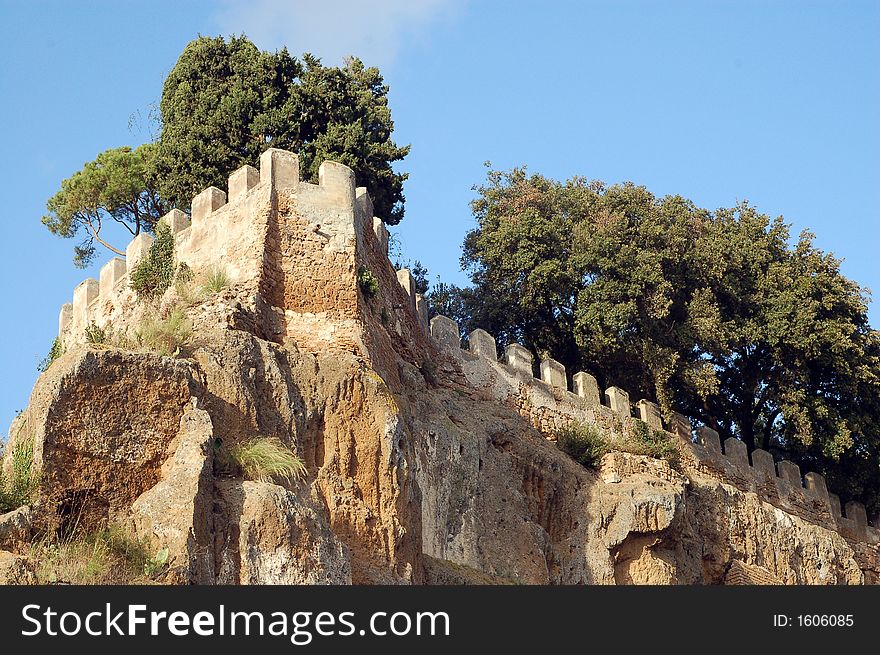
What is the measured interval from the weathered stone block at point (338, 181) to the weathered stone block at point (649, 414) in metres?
8.98

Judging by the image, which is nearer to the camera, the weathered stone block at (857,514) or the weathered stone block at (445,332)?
the weathered stone block at (445,332)

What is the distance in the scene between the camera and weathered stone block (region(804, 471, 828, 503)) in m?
36.9

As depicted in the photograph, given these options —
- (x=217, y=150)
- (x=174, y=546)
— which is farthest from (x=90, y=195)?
(x=174, y=546)

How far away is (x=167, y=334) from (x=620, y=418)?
40.1 feet

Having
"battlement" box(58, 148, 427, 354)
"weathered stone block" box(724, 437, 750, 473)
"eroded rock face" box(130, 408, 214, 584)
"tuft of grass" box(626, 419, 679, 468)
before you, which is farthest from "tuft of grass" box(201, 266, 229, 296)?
"weathered stone block" box(724, 437, 750, 473)

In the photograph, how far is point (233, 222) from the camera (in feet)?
85.0

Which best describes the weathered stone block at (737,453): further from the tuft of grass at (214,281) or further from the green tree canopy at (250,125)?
the tuft of grass at (214,281)

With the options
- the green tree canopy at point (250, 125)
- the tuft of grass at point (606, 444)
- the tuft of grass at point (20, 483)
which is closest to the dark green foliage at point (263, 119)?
the green tree canopy at point (250, 125)

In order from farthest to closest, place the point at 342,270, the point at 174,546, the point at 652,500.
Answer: the point at 652,500, the point at 342,270, the point at 174,546

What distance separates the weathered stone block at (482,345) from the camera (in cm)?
3062

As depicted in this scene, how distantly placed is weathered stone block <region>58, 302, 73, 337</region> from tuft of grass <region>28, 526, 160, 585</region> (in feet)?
33.6

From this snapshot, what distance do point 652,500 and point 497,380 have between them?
11.7 feet

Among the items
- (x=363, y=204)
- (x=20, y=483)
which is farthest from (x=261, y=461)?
(x=363, y=204)

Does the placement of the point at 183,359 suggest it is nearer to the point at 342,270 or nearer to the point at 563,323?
the point at 342,270
